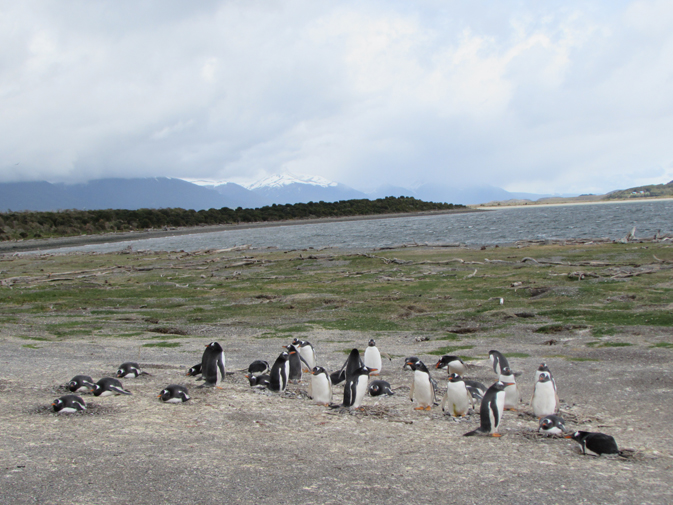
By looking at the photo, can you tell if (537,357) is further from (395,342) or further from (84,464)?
(84,464)

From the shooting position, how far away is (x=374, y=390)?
8945mm

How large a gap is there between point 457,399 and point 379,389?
159cm

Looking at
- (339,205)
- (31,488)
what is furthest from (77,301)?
(339,205)

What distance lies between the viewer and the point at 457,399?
25.9 feet

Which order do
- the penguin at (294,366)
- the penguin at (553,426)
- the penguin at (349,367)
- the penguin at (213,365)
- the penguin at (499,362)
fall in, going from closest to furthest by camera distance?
the penguin at (553,426) → the penguin at (213,365) → the penguin at (499,362) → the penguin at (349,367) → the penguin at (294,366)

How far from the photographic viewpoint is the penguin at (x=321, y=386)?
8.45 m

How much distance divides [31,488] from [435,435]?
4993 millimetres

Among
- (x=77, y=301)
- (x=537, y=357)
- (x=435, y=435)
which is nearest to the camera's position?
(x=435, y=435)

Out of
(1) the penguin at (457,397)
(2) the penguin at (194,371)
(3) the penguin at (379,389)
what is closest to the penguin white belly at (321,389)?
(3) the penguin at (379,389)

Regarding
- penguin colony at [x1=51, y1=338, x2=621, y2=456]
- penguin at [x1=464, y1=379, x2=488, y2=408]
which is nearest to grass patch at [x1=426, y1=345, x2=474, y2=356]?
penguin colony at [x1=51, y1=338, x2=621, y2=456]

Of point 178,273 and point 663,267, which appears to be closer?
point 663,267

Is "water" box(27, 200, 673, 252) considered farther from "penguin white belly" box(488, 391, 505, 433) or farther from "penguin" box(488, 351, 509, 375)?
"penguin white belly" box(488, 391, 505, 433)

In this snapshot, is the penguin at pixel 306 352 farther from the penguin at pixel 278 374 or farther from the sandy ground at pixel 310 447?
the penguin at pixel 278 374

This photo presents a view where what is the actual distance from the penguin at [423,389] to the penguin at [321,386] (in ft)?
4.86
